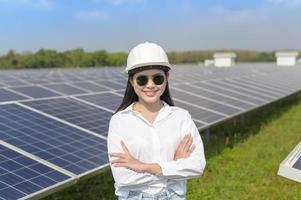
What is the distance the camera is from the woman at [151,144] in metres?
2.73

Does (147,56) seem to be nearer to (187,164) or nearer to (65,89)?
(187,164)

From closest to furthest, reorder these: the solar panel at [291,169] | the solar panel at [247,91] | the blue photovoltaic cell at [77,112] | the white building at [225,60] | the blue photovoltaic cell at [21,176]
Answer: the solar panel at [291,169] → the blue photovoltaic cell at [21,176] → the blue photovoltaic cell at [77,112] → the solar panel at [247,91] → the white building at [225,60]

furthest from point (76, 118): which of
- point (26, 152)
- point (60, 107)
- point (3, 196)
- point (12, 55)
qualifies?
point (12, 55)

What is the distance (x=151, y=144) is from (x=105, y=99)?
24.2ft

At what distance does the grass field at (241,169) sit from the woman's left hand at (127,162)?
5.16m

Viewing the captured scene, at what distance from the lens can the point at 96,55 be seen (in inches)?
2542

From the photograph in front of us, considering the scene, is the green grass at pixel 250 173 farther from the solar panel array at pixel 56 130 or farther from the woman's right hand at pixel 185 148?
the woman's right hand at pixel 185 148

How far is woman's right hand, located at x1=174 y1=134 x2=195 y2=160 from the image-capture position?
280cm

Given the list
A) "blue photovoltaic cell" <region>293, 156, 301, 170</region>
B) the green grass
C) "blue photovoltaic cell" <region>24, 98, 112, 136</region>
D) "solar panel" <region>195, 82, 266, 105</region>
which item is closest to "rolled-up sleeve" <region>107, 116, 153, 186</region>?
"blue photovoltaic cell" <region>293, 156, 301, 170</region>

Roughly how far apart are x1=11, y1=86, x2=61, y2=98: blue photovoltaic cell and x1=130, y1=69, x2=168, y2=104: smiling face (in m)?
7.43

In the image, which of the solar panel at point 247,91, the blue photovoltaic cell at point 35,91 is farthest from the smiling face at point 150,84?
the solar panel at point 247,91

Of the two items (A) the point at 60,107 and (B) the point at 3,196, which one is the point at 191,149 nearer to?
(B) the point at 3,196

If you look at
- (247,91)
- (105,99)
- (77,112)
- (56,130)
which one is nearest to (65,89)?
(105,99)

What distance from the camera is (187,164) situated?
275 centimetres
